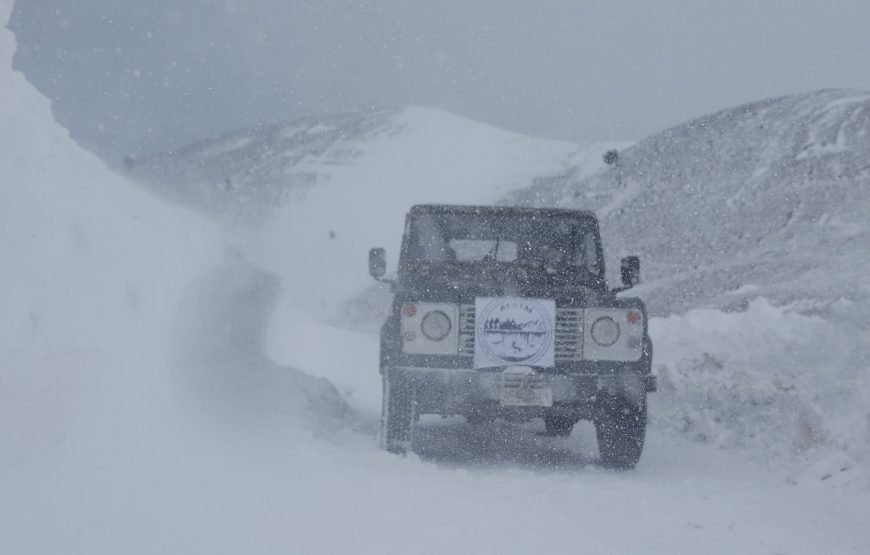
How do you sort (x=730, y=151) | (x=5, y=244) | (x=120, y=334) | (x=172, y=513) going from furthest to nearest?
(x=730, y=151), (x=120, y=334), (x=5, y=244), (x=172, y=513)

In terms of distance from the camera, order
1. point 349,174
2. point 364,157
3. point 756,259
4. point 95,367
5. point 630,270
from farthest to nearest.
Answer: point 364,157, point 349,174, point 756,259, point 630,270, point 95,367

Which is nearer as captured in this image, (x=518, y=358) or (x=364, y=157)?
(x=518, y=358)

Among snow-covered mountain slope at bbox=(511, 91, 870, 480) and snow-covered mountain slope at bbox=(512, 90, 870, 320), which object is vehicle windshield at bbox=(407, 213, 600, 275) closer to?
snow-covered mountain slope at bbox=(511, 91, 870, 480)

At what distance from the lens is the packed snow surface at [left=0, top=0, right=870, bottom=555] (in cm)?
437

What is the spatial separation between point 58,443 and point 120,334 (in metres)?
1.45

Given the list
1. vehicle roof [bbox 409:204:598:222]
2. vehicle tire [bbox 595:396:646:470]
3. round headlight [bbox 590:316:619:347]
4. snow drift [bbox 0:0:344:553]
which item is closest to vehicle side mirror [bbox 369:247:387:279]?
vehicle roof [bbox 409:204:598:222]

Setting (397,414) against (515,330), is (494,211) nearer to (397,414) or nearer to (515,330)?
(515,330)

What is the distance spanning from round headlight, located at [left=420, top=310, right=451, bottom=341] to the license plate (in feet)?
1.69

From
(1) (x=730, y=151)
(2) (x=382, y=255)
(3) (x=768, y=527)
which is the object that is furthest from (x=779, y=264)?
(3) (x=768, y=527)

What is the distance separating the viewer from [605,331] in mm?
6562

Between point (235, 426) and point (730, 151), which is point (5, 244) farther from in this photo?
point (730, 151)

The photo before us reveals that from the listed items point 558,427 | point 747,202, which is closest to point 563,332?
point 558,427

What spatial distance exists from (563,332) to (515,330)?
0.34 meters

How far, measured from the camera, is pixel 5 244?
5.88 metres
